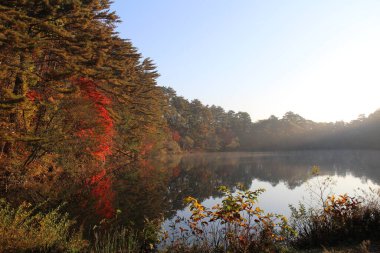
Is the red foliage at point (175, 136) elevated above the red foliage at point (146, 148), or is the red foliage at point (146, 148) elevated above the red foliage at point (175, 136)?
the red foliage at point (175, 136)

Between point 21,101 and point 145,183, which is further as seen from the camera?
point 145,183

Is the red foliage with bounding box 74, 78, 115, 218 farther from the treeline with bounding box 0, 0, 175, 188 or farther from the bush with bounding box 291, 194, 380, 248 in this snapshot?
the bush with bounding box 291, 194, 380, 248

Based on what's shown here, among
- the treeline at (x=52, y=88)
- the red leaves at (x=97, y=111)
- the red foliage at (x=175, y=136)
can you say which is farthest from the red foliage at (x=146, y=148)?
the red foliage at (x=175, y=136)

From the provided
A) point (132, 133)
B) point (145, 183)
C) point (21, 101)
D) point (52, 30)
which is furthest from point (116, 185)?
point (132, 133)

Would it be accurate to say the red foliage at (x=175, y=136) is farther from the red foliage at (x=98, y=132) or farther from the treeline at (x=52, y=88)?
the red foliage at (x=98, y=132)

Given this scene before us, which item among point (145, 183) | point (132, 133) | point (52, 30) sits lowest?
point (145, 183)

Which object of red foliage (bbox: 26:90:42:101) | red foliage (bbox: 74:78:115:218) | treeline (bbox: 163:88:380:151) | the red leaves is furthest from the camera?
treeline (bbox: 163:88:380:151)

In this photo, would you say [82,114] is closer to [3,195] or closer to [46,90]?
[46,90]

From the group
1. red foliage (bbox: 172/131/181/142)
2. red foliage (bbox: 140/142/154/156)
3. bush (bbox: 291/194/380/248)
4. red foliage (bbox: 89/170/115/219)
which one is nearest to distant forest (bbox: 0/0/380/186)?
red foliage (bbox: 89/170/115/219)

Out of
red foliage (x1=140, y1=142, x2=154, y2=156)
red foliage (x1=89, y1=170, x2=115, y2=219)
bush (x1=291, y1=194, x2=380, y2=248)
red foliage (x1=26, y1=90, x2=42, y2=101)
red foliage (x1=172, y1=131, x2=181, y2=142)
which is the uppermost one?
red foliage (x1=26, y1=90, x2=42, y2=101)

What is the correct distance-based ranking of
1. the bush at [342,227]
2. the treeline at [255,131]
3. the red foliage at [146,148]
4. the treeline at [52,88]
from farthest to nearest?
the treeline at [255,131] → the red foliage at [146,148] → the treeline at [52,88] → the bush at [342,227]

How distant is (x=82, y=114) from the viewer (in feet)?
74.5

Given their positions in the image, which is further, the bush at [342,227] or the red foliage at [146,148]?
the red foliage at [146,148]

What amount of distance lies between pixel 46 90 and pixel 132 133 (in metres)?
22.3
